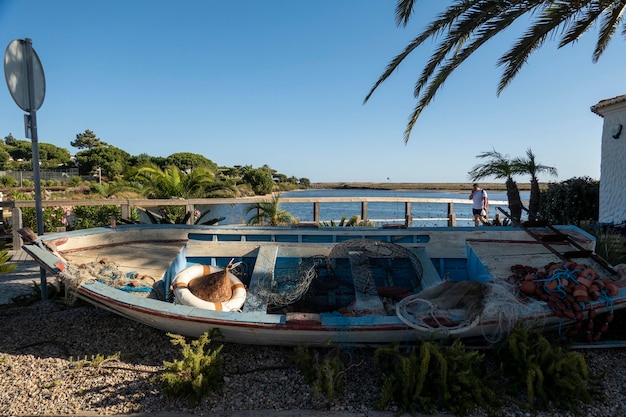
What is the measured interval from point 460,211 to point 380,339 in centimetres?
1209

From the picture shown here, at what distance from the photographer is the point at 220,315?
3135 mm

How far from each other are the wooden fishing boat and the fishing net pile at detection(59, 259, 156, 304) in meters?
0.01

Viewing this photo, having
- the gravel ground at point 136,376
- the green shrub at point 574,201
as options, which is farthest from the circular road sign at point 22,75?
the green shrub at point 574,201

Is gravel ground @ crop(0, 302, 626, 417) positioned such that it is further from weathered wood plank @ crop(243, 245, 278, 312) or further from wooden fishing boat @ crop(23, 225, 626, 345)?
weathered wood plank @ crop(243, 245, 278, 312)

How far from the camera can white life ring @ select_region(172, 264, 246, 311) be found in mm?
3584

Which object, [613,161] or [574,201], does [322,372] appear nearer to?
[613,161]

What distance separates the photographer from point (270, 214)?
9555 mm

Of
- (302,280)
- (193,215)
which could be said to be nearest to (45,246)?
(302,280)

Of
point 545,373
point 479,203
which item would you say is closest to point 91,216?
point 545,373

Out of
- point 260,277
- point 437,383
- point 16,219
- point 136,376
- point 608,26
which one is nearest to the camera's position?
point 437,383

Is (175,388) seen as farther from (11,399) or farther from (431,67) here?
(431,67)

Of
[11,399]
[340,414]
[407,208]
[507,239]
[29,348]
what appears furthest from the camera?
[407,208]

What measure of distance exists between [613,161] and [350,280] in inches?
359

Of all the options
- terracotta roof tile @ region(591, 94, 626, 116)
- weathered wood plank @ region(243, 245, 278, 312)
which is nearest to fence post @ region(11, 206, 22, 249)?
weathered wood plank @ region(243, 245, 278, 312)
